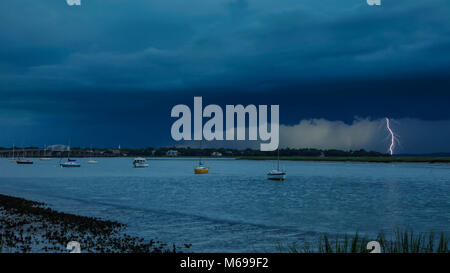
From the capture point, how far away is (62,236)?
23.6 metres

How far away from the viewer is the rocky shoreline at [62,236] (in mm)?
20547

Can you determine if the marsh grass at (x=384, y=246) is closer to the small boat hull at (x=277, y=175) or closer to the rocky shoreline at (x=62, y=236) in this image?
the rocky shoreline at (x=62, y=236)

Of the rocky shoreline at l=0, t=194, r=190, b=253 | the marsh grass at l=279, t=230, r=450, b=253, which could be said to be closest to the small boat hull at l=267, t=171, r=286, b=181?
the marsh grass at l=279, t=230, r=450, b=253

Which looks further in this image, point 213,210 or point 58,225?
point 213,210

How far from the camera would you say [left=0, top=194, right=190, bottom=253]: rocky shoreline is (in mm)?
20547

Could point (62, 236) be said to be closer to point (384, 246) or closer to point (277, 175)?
point (384, 246)

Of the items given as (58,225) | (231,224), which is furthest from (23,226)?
(231,224)

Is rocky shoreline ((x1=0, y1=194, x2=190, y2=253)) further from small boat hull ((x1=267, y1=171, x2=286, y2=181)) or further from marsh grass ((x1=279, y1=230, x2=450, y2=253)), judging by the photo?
small boat hull ((x1=267, y1=171, x2=286, y2=181))

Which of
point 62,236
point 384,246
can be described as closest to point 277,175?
→ point 62,236

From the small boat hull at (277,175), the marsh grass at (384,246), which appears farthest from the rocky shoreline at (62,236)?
the small boat hull at (277,175)

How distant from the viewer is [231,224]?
115 ft
